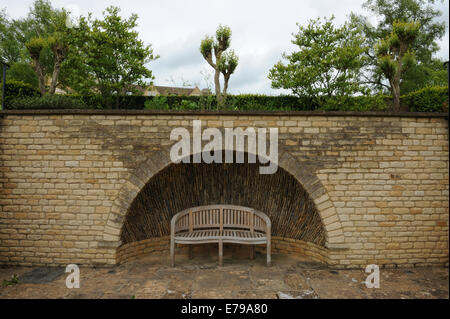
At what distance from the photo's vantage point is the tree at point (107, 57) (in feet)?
26.5

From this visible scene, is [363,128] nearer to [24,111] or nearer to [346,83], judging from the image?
[346,83]

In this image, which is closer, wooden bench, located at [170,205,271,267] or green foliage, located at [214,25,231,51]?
wooden bench, located at [170,205,271,267]

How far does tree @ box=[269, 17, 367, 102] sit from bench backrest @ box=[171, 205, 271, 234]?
4461 millimetres

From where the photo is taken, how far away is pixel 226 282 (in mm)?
3865

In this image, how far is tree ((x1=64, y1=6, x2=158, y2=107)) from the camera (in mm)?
8086

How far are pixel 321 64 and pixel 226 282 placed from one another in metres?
6.46

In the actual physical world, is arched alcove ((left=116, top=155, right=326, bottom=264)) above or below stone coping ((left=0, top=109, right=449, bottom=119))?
below

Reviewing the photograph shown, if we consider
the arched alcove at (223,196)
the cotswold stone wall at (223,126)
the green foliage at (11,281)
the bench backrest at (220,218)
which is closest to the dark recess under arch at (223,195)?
the arched alcove at (223,196)

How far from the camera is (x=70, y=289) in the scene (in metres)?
3.65

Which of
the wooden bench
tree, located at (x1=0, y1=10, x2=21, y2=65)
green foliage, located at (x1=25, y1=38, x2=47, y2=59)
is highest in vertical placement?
tree, located at (x1=0, y1=10, x2=21, y2=65)

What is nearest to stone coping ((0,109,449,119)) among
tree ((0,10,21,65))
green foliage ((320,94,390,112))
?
green foliage ((320,94,390,112))

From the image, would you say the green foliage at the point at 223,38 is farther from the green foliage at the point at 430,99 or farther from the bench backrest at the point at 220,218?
the green foliage at the point at 430,99

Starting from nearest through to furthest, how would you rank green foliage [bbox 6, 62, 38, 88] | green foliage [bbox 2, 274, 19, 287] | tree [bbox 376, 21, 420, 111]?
green foliage [bbox 2, 274, 19, 287] < tree [bbox 376, 21, 420, 111] < green foliage [bbox 6, 62, 38, 88]

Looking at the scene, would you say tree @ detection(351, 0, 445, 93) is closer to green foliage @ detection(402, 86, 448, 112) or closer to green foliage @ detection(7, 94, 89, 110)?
green foliage @ detection(402, 86, 448, 112)
